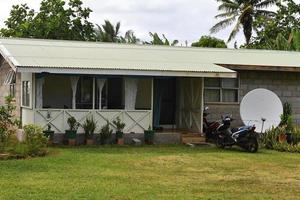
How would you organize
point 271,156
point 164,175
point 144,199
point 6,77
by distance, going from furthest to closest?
point 6,77 < point 271,156 < point 164,175 < point 144,199

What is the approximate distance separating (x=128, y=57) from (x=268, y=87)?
536 centimetres

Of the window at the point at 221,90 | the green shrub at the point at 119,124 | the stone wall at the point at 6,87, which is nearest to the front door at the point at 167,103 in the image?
the window at the point at 221,90

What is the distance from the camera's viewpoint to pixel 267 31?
40.6 metres

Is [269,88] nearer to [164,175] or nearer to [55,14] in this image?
[164,175]

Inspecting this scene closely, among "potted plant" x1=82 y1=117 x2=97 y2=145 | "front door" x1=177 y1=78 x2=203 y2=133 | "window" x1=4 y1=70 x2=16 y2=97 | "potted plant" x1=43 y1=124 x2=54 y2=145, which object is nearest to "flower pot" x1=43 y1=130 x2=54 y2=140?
"potted plant" x1=43 y1=124 x2=54 y2=145

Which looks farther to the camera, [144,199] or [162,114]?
[162,114]

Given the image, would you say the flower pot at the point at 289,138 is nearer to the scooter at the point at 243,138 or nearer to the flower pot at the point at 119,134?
the scooter at the point at 243,138

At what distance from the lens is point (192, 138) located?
1858 cm

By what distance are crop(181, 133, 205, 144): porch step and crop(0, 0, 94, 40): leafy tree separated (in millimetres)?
23350

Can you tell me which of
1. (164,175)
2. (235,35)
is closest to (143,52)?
(164,175)

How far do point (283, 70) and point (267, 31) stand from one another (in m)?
21.4

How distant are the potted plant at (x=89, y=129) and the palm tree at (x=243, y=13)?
30.6 meters

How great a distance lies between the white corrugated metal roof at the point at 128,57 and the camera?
17.1 meters

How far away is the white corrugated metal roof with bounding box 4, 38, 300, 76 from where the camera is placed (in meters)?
17.1
